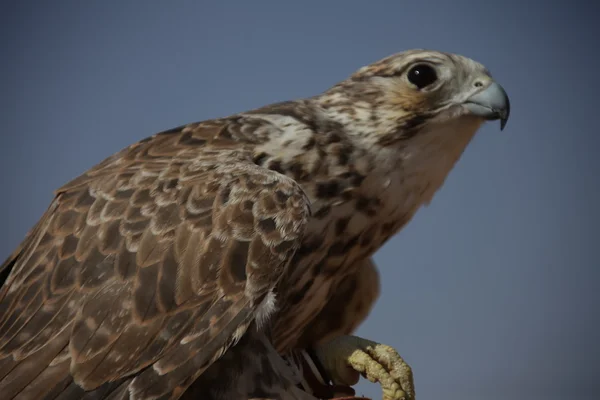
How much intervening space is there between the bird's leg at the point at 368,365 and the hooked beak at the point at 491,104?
0.85 metres

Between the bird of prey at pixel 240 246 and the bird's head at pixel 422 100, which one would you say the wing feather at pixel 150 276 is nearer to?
the bird of prey at pixel 240 246

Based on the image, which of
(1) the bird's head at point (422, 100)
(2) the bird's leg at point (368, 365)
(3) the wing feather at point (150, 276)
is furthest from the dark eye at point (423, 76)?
(2) the bird's leg at point (368, 365)

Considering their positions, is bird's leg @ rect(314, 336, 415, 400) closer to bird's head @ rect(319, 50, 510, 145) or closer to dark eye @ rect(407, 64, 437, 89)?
bird's head @ rect(319, 50, 510, 145)

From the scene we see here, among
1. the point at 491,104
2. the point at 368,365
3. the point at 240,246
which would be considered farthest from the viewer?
the point at 491,104

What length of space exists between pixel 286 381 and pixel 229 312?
26 cm

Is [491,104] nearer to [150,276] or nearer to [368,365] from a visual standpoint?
[368,365]

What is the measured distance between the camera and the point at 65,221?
2455 mm

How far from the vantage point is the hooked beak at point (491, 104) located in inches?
102

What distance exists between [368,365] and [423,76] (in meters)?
1.02

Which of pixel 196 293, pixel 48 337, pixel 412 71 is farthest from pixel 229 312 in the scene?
pixel 412 71

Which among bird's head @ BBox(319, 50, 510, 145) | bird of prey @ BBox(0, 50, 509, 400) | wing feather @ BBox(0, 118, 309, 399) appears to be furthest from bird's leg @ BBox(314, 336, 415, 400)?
bird's head @ BBox(319, 50, 510, 145)

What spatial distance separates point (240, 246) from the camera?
7.23ft

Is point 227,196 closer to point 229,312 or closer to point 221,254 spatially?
point 221,254

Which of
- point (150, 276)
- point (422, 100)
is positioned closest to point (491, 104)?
point (422, 100)
